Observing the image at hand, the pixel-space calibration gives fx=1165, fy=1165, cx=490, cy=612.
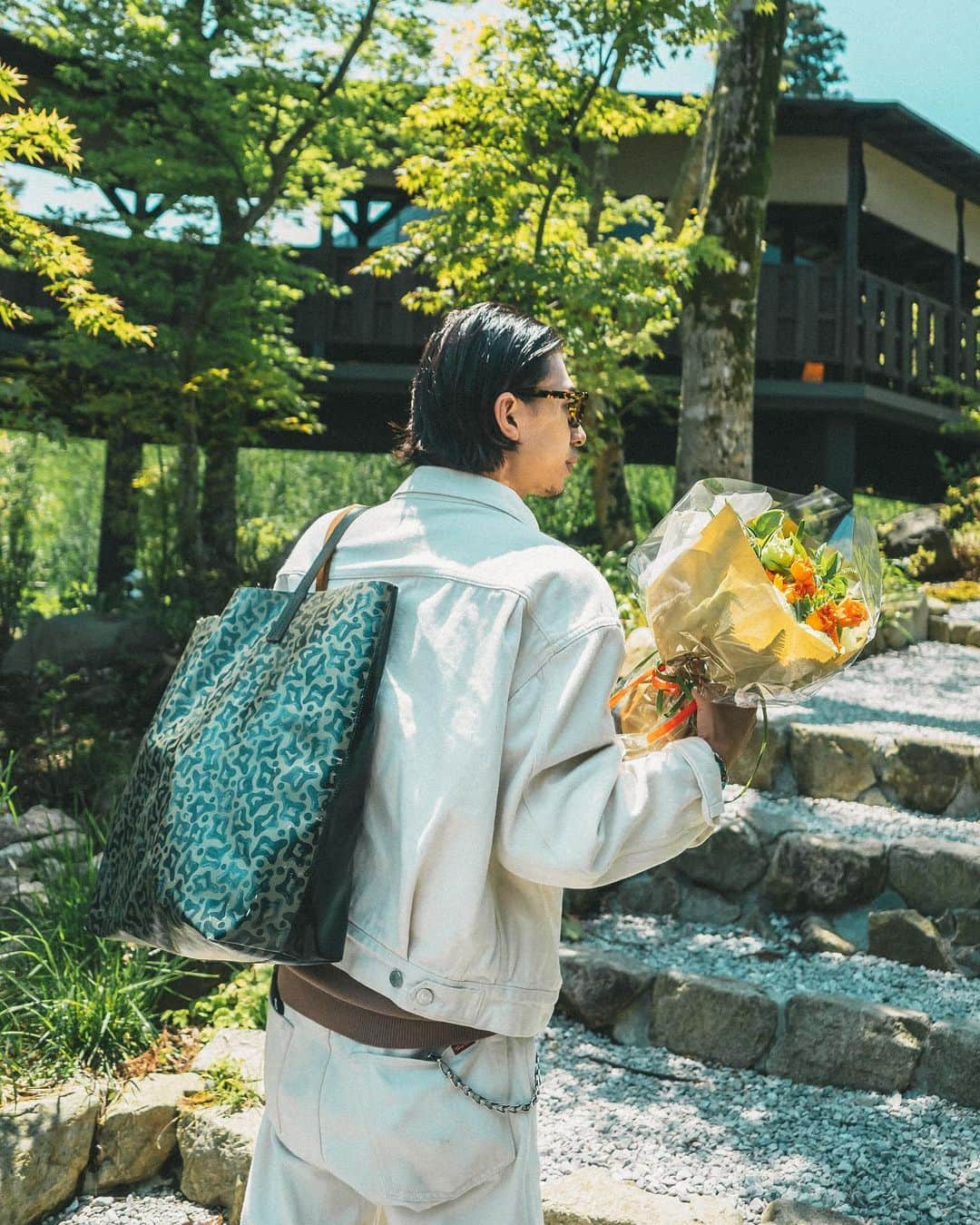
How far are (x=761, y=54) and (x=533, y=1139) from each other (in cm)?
698

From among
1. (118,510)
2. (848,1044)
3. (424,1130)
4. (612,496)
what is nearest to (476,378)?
(424,1130)

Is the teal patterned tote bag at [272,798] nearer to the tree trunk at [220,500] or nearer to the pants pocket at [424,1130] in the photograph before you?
the pants pocket at [424,1130]

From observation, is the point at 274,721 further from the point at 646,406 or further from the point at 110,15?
the point at 646,406

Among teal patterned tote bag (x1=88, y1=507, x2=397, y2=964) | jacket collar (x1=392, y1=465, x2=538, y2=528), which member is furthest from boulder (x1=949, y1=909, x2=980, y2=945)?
teal patterned tote bag (x1=88, y1=507, x2=397, y2=964)

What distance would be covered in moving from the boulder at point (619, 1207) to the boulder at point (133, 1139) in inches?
44.5

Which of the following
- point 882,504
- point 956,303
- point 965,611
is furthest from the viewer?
point 882,504

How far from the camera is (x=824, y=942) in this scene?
14.0ft

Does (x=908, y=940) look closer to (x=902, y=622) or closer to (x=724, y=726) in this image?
(x=724, y=726)

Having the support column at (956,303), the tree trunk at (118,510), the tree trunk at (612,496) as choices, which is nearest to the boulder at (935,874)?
the tree trunk at (612,496)

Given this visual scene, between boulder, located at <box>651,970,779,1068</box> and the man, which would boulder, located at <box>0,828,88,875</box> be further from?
the man

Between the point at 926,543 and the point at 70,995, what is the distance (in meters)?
7.97

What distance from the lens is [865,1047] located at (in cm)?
347

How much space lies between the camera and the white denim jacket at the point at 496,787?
1.30 metres

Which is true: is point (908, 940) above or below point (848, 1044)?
above
